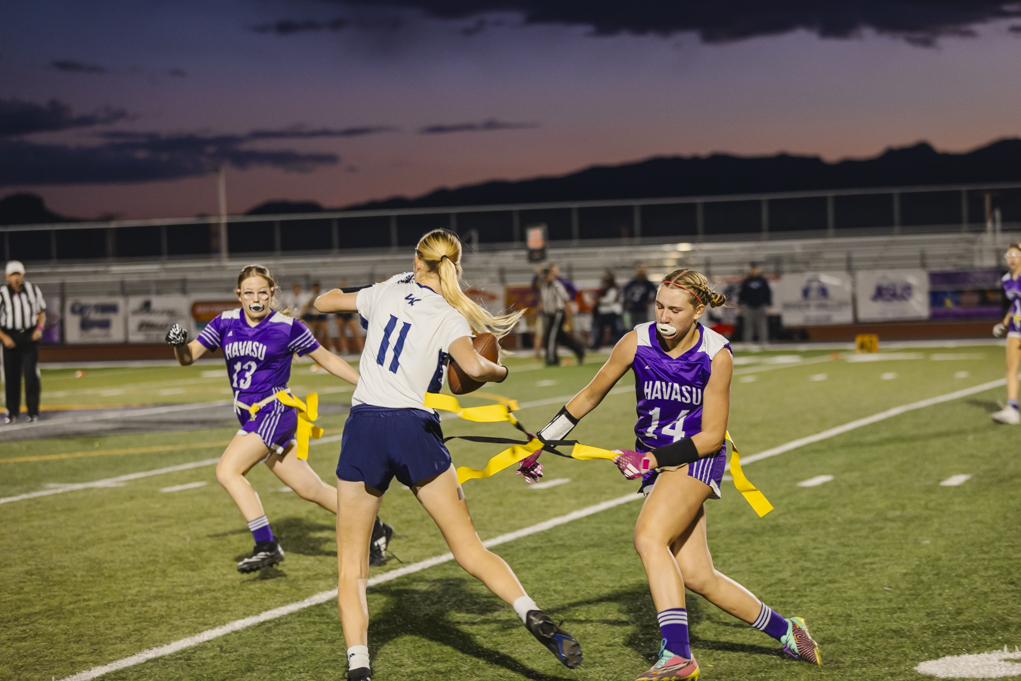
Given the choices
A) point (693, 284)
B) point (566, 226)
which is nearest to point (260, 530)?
point (693, 284)

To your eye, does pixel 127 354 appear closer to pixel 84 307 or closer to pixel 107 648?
pixel 84 307

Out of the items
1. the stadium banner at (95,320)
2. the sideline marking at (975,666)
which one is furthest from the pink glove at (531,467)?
the stadium banner at (95,320)

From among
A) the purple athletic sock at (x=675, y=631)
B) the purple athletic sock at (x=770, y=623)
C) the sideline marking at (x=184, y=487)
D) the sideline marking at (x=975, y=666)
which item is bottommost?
the sideline marking at (x=184, y=487)

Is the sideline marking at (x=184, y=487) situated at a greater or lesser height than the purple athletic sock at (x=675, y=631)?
lesser

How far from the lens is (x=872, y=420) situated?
1177 centimetres

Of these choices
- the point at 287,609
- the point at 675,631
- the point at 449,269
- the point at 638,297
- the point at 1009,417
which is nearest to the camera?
the point at 675,631

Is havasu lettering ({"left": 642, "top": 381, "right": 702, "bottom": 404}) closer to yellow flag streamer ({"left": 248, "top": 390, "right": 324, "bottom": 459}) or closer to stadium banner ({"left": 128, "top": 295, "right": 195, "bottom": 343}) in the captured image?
yellow flag streamer ({"left": 248, "top": 390, "right": 324, "bottom": 459})

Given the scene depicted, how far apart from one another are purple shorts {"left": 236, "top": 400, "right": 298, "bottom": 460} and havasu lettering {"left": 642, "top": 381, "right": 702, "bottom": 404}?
2798 mm

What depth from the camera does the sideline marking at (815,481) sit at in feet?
27.1

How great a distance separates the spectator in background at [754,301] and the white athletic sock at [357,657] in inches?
804

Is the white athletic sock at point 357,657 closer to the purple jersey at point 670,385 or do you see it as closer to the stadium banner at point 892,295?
the purple jersey at point 670,385

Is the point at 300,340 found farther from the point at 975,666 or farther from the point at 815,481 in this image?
the point at 815,481

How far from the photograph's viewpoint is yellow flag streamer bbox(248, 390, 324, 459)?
589 centimetres

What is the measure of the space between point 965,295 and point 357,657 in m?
26.1
